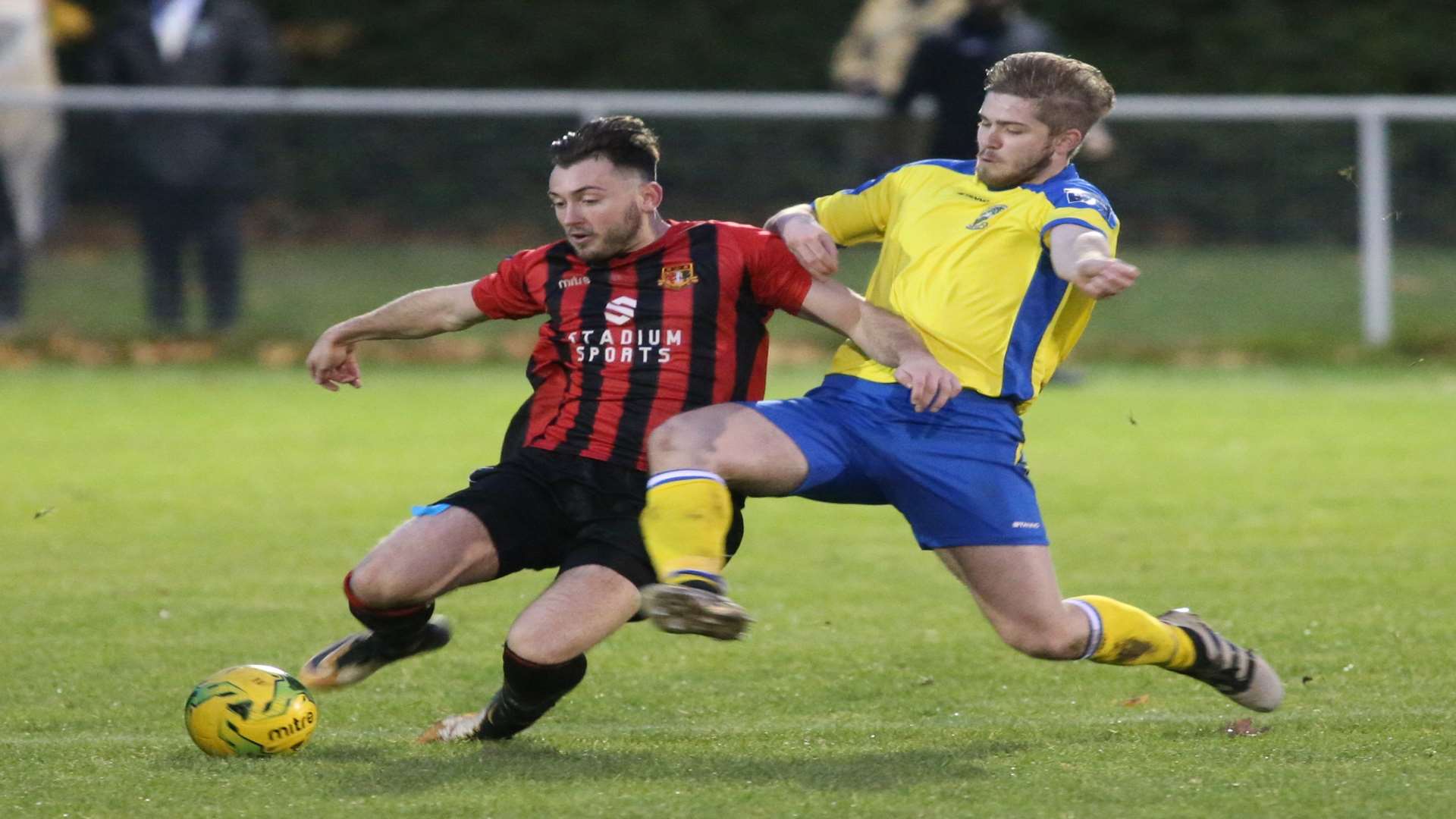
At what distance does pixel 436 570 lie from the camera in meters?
5.01

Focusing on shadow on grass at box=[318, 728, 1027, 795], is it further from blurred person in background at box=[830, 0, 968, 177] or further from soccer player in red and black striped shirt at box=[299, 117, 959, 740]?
blurred person in background at box=[830, 0, 968, 177]

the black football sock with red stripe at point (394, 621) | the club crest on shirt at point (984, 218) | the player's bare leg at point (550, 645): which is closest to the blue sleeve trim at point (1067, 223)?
the club crest on shirt at point (984, 218)

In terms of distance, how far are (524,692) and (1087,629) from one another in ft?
4.48

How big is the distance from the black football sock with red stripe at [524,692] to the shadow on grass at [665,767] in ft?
0.22

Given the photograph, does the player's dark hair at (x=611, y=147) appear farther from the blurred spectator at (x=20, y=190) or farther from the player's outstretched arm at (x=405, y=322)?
the blurred spectator at (x=20, y=190)

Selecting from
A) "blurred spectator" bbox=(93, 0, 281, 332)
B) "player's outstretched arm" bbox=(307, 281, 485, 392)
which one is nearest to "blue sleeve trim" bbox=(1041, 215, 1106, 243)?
"player's outstretched arm" bbox=(307, 281, 485, 392)

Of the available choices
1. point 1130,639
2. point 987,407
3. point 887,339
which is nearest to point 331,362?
point 887,339

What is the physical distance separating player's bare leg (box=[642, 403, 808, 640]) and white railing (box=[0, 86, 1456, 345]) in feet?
27.9

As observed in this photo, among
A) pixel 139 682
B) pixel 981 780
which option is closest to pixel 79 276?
pixel 139 682

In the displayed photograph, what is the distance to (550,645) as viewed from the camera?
4.82m

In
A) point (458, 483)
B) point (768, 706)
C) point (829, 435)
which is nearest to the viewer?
point (829, 435)

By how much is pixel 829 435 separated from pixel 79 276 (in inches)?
363

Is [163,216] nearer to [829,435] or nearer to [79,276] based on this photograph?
[79,276]

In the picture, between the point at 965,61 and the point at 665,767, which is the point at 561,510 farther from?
the point at 965,61
